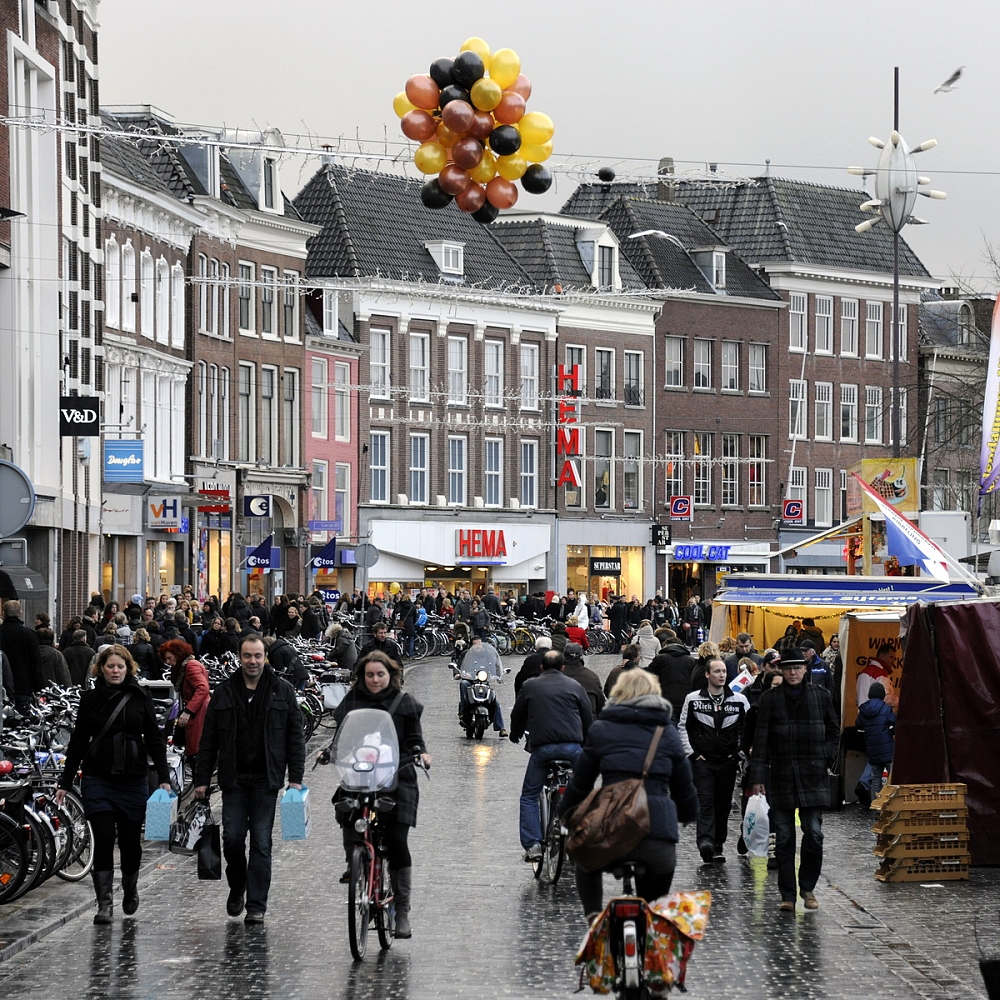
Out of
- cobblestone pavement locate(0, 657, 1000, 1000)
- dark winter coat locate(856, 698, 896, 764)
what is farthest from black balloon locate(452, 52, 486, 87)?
dark winter coat locate(856, 698, 896, 764)

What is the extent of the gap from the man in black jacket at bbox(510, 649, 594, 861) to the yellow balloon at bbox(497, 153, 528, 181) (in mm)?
3442

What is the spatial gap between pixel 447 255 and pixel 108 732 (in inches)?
2193

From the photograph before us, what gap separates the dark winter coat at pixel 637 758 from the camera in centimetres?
967

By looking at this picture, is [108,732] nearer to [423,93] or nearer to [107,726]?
[107,726]

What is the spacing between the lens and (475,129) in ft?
48.4

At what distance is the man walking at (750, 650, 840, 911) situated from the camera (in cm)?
1345

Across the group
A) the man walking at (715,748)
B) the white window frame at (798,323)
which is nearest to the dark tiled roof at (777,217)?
the white window frame at (798,323)

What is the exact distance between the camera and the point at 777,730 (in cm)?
1366

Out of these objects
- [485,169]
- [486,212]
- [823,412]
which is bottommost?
[486,212]

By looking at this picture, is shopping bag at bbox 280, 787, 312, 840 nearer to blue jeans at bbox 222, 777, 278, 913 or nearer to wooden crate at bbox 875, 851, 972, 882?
blue jeans at bbox 222, 777, 278, 913

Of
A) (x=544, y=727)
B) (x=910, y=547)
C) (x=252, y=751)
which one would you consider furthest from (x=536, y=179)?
(x=910, y=547)

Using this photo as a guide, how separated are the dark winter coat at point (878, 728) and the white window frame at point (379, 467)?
46366mm

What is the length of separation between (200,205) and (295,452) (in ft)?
30.4

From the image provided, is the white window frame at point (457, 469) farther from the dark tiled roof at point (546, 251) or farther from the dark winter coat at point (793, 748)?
the dark winter coat at point (793, 748)
